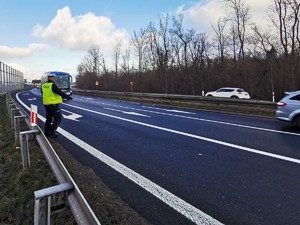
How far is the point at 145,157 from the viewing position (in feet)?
24.1

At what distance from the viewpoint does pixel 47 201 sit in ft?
9.93

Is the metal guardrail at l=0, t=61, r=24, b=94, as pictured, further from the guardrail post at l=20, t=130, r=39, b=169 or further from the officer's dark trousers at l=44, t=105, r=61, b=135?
the guardrail post at l=20, t=130, r=39, b=169

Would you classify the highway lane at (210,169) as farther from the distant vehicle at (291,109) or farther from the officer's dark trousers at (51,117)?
the distant vehicle at (291,109)

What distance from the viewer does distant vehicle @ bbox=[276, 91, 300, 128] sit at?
11764 millimetres

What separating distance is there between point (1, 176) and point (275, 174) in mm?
5928

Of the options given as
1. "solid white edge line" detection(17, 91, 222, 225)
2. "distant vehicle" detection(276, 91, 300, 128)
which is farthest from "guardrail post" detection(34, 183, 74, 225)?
"distant vehicle" detection(276, 91, 300, 128)

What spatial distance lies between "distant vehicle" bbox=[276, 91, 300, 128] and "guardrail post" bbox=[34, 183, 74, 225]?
10.7 m

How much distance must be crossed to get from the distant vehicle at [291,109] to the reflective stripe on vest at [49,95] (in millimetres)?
8562

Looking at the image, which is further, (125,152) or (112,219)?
(125,152)

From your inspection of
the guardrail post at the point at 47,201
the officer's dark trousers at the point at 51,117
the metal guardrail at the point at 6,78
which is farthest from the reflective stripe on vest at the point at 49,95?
the metal guardrail at the point at 6,78

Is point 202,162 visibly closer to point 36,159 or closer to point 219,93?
point 36,159

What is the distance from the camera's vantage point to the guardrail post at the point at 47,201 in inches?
117

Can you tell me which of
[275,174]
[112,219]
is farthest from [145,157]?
[112,219]

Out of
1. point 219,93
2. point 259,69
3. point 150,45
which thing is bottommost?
point 219,93
